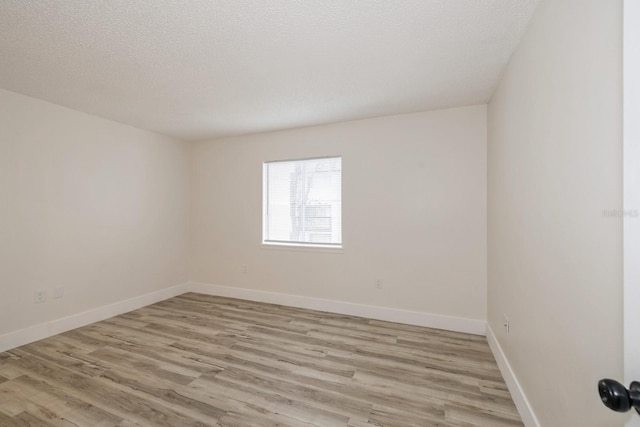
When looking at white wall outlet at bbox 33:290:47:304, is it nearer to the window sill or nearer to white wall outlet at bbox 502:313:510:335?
the window sill

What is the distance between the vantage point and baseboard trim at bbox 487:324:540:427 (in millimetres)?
1618

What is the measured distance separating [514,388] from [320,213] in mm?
2632

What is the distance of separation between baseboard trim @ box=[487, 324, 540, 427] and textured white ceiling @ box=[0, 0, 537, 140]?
2333 mm

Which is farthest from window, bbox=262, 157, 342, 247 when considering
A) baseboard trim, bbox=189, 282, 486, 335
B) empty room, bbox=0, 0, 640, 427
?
baseboard trim, bbox=189, 282, 486, 335

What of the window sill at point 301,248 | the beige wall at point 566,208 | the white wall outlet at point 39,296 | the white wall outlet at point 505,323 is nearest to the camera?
the beige wall at point 566,208

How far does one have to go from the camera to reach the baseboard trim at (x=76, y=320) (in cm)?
266

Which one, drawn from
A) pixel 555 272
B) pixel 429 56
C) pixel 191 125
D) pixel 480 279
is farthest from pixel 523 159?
pixel 191 125

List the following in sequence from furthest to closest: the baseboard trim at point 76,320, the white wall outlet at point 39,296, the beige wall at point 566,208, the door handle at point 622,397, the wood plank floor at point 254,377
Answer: the white wall outlet at point 39,296, the baseboard trim at point 76,320, the wood plank floor at point 254,377, the beige wall at point 566,208, the door handle at point 622,397

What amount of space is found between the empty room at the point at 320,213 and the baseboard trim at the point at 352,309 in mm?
41

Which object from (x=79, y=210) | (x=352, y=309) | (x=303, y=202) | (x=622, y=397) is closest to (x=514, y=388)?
(x=622, y=397)

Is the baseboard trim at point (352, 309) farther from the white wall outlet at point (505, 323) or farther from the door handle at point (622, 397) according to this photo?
the door handle at point (622, 397)

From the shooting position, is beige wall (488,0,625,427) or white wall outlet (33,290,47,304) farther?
white wall outlet (33,290,47,304)

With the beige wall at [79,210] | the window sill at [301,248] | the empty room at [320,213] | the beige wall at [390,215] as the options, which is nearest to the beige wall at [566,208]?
the empty room at [320,213]

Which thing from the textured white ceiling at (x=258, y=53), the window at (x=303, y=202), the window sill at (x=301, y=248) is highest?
the textured white ceiling at (x=258, y=53)
